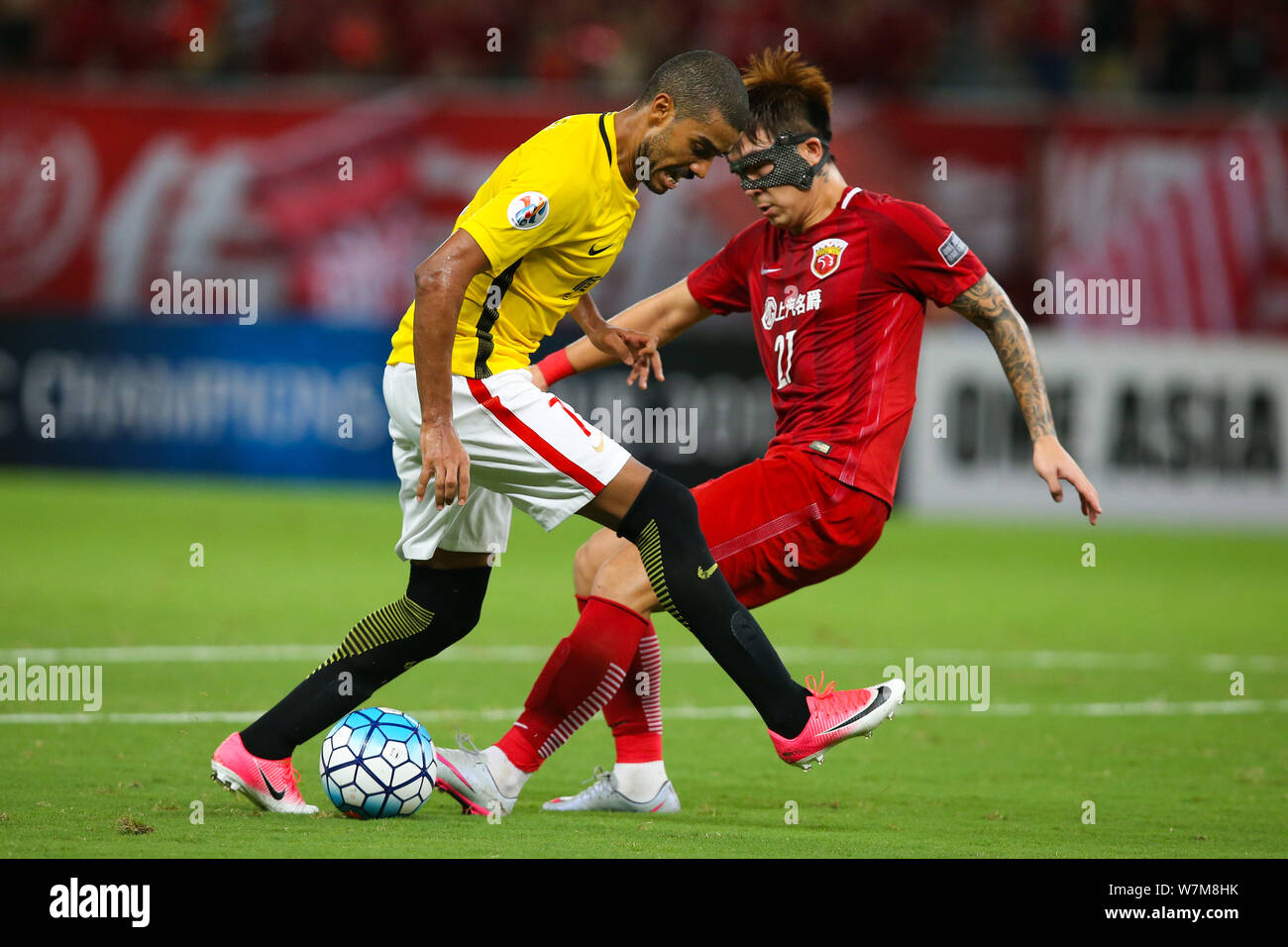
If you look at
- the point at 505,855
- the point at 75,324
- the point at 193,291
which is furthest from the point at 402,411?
the point at 193,291

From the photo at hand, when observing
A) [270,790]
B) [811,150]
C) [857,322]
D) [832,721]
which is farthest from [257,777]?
[811,150]

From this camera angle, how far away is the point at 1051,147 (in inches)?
699

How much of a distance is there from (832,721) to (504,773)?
1.21m

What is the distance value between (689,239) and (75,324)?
20.4ft

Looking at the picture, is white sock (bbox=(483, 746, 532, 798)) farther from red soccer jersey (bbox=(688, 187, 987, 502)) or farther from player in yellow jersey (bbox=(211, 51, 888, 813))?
red soccer jersey (bbox=(688, 187, 987, 502))

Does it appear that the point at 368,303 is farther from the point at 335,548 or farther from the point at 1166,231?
the point at 1166,231

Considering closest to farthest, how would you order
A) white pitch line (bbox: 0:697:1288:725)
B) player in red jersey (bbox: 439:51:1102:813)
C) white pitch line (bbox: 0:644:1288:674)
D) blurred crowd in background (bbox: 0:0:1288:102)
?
player in red jersey (bbox: 439:51:1102:813) → white pitch line (bbox: 0:697:1288:725) → white pitch line (bbox: 0:644:1288:674) → blurred crowd in background (bbox: 0:0:1288:102)

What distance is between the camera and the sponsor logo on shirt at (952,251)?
5.75 meters

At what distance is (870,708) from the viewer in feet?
16.3

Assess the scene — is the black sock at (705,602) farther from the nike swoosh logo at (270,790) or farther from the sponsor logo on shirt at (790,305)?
the nike swoosh logo at (270,790)

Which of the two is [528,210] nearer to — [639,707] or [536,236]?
[536,236]

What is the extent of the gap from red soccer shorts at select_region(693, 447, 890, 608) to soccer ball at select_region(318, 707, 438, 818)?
1171mm

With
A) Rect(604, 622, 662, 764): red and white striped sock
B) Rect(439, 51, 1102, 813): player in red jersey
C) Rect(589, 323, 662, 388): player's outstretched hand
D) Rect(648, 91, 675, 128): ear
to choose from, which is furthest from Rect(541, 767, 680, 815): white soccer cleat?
Rect(648, 91, 675, 128): ear

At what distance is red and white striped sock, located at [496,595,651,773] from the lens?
17.8ft
